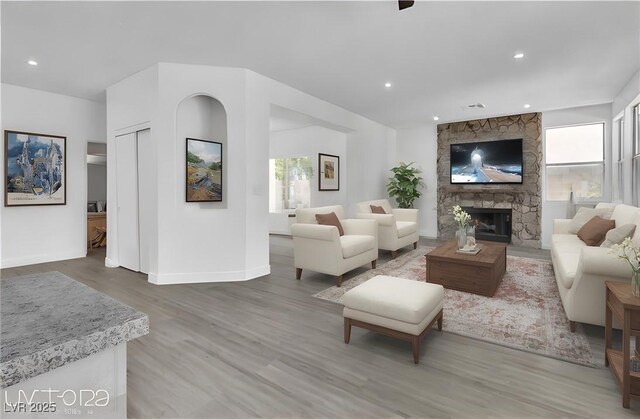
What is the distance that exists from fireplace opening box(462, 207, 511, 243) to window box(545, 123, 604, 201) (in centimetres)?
88

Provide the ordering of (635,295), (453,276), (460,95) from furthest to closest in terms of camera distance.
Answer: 1. (460,95)
2. (453,276)
3. (635,295)

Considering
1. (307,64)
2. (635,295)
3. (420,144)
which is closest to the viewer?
(635,295)

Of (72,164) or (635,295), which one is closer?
(635,295)

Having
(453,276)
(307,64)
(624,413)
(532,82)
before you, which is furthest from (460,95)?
(624,413)

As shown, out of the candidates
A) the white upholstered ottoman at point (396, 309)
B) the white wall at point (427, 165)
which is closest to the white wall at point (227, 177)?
the white upholstered ottoman at point (396, 309)

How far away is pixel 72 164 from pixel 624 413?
23.5 feet

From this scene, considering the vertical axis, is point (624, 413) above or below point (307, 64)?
below

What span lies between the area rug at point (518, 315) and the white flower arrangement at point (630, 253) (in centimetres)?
73

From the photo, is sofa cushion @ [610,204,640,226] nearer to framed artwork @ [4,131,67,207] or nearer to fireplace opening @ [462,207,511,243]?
fireplace opening @ [462,207,511,243]

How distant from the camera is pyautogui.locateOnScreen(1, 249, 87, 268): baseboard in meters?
4.95

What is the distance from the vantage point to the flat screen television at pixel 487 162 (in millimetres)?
6711

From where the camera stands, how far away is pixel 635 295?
190 centimetres

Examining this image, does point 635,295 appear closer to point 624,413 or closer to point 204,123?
point 624,413

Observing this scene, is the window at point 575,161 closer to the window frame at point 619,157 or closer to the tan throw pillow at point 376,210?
the window frame at point 619,157
